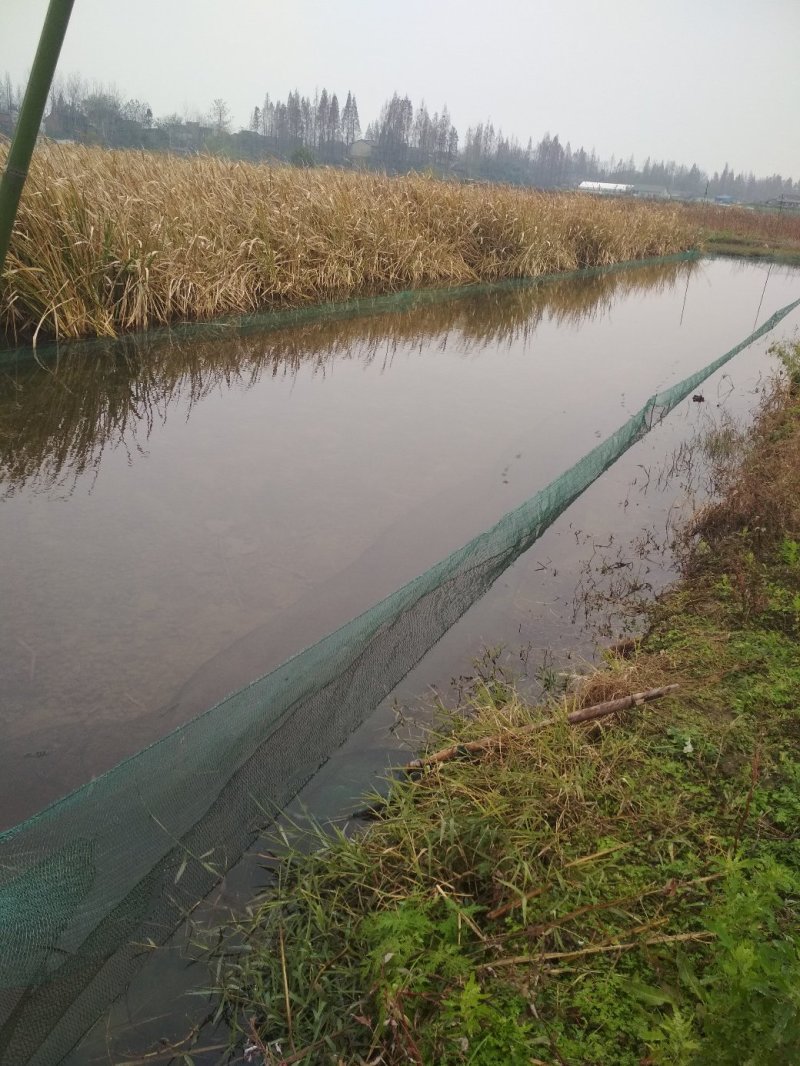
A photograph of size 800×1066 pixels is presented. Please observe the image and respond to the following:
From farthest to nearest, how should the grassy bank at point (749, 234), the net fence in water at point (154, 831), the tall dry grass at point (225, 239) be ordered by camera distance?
1. the grassy bank at point (749, 234)
2. the tall dry grass at point (225, 239)
3. the net fence in water at point (154, 831)

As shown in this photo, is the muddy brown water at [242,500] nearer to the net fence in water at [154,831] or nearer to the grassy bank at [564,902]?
the net fence in water at [154,831]

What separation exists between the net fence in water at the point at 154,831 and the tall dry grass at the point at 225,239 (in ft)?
9.77

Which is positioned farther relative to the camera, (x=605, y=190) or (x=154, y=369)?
(x=605, y=190)

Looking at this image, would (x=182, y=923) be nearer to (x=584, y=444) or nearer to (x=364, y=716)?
(x=364, y=716)

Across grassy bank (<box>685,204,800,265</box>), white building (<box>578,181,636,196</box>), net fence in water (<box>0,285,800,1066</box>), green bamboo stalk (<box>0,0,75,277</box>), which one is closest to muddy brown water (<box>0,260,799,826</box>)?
net fence in water (<box>0,285,800,1066</box>)

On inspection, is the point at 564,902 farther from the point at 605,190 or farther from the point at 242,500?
the point at 605,190

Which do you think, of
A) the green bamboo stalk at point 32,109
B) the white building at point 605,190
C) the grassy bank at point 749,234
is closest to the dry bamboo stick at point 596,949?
the green bamboo stalk at point 32,109

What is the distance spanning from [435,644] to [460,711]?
34 cm

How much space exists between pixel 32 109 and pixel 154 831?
1.32 meters

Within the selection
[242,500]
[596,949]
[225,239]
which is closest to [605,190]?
[225,239]

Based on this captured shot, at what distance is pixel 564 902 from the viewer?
159 centimetres

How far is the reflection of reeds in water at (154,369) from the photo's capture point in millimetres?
4109

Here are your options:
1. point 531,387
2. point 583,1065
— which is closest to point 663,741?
point 583,1065

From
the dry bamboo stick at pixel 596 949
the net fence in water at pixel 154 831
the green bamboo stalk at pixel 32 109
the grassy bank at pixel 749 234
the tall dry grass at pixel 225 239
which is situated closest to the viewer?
the green bamboo stalk at pixel 32 109
